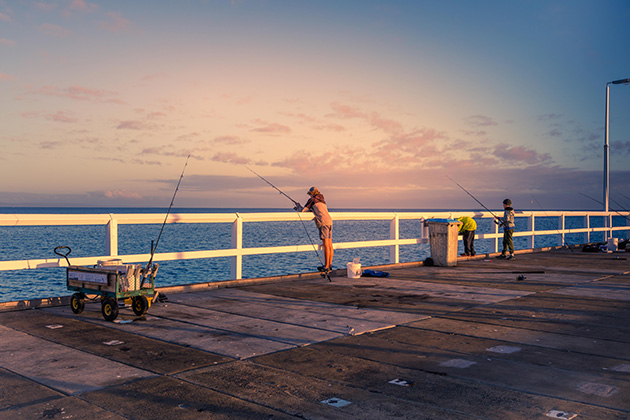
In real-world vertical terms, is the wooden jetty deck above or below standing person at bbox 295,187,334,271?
below

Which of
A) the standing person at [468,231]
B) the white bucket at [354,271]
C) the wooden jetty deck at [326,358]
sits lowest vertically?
the wooden jetty deck at [326,358]

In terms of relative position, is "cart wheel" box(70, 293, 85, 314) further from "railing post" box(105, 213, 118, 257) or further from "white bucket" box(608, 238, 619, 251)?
"white bucket" box(608, 238, 619, 251)

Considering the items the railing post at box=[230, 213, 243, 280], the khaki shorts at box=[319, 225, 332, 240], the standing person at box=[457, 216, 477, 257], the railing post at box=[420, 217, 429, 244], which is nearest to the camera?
the railing post at box=[230, 213, 243, 280]

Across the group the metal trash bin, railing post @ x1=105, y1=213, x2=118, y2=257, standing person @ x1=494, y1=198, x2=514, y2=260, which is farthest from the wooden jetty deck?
standing person @ x1=494, y1=198, x2=514, y2=260

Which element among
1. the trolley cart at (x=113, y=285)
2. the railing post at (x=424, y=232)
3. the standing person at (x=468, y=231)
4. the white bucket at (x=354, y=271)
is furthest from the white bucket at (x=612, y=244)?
the trolley cart at (x=113, y=285)

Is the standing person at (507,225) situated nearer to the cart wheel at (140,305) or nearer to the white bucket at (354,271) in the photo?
the white bucket at (354,271)

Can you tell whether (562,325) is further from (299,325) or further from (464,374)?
(299,325)

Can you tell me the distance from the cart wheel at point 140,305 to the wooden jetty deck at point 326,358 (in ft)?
0.37

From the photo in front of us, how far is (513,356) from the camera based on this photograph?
5766mm

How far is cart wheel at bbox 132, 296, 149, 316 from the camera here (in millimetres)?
7512

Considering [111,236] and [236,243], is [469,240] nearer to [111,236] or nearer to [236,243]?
[236,243]

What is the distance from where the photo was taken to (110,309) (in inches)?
288

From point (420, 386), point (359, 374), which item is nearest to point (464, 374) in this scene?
point (420, 386)

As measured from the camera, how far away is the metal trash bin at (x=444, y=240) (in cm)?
1448
